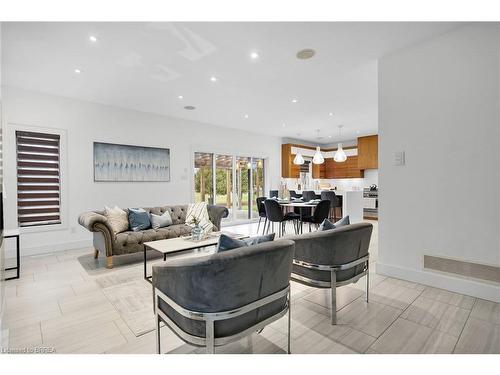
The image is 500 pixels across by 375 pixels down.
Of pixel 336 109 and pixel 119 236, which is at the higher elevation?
pixel 336 109

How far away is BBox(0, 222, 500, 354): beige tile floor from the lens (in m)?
1.85

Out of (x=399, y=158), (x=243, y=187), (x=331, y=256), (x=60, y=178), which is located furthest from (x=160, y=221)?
(x=243, y=187)

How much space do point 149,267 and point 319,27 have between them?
11.6 ft

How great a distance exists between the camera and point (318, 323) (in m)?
2.16

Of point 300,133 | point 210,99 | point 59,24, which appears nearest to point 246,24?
point 59,24

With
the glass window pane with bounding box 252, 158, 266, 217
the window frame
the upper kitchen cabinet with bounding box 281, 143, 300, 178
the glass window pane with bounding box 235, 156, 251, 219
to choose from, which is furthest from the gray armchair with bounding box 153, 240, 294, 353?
the upper kitchen cabinet with bounding box 281, 143, 300, 178

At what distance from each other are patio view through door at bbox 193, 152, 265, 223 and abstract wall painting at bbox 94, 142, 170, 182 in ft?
3.28

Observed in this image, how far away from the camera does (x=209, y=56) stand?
3.28 m

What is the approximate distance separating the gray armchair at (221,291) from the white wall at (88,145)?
4.10m

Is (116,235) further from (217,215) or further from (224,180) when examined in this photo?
(224,180)

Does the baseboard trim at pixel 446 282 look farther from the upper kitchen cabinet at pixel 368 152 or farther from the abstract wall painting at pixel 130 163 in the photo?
the upper kitchen cabinet at pixel 368 152

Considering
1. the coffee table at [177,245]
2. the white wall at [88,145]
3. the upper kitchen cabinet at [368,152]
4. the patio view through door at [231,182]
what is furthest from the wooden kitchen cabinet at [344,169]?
the coffee table at [177,245]

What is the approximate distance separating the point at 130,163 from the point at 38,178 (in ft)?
4.99
